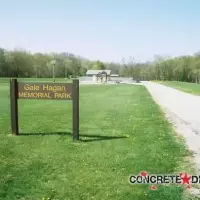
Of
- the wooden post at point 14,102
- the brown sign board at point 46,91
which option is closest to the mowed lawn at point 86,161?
the wooden post at point 14,102

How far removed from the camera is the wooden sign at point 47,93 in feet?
29.4

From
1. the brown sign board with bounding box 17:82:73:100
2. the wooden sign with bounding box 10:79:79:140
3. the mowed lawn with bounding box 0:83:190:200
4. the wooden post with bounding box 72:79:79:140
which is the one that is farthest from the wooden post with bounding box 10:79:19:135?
the wooden post with bounding box 72:79:79:140

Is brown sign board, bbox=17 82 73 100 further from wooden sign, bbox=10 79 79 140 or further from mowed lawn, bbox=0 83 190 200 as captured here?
mowed lawn, bbox=0 83 190 200

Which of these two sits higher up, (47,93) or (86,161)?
(47,93)

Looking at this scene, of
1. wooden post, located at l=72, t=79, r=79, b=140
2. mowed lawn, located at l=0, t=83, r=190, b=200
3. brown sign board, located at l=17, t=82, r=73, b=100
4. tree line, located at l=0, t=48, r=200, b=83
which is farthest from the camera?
tree line, located at l=0, t=48, r=200, b=83

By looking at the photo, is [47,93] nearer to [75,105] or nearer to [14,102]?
[75,105]

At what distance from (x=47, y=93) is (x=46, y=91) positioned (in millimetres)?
66

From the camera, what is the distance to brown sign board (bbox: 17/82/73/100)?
29.9 ft

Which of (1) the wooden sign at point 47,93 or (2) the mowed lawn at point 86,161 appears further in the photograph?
(1) the wooden sign at point 47,93

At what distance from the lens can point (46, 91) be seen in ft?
30.5

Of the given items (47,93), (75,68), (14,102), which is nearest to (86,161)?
(47,93)

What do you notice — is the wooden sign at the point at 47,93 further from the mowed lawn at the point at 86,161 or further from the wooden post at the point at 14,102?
the mowed lawn at the point at 86,161

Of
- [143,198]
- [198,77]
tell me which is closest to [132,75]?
[198,77]

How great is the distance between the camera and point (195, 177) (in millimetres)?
5918
